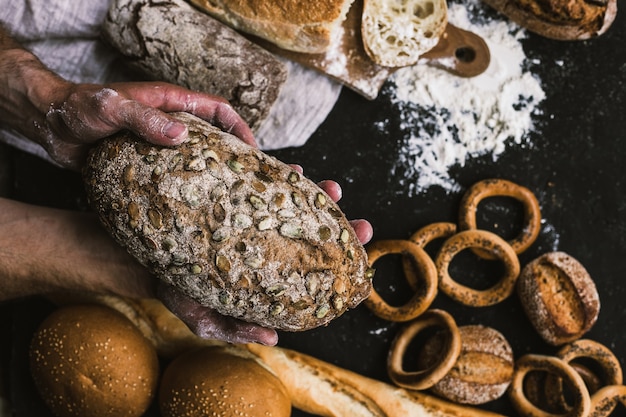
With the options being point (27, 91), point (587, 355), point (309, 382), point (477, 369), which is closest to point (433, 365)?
point (477, 369)

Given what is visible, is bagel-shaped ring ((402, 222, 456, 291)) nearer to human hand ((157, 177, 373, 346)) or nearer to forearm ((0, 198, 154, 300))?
human hand ((157, 177, 373, 346))

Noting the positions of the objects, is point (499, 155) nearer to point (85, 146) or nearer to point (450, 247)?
point (450, 247)

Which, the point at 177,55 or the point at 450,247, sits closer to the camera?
the point at 177,55

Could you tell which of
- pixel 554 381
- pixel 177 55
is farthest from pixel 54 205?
pixel 554 381

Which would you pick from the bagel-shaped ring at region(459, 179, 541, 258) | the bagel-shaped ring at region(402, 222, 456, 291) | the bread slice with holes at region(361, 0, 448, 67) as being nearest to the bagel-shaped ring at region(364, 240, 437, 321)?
the bagel-shaped ring at region(402, 222, 456, 291)

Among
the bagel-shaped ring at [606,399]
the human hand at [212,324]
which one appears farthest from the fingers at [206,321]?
the bagel-shaped ring at [606,399]

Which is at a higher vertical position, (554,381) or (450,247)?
(450,247)

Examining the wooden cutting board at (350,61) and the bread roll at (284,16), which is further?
the wooden cutting board at (350,61)

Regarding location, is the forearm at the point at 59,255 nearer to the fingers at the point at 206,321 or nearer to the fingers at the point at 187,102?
the fingers at the point at 206,321
